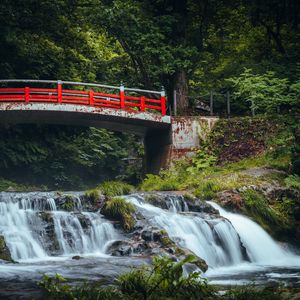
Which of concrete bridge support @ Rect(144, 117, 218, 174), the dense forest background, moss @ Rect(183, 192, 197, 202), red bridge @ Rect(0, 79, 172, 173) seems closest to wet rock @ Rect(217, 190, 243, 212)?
moss @ Rect(183, 192, 197, 202)

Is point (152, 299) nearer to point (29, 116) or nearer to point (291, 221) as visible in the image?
point (291, 221)

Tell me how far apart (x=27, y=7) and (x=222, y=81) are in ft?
30.5

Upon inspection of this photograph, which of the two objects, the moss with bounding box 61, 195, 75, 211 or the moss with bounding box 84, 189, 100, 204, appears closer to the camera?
the moss with bounding box 61, 195, 75, 211

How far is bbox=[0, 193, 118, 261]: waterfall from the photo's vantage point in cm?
1308

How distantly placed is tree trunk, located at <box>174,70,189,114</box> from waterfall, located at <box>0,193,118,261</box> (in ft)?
31.4

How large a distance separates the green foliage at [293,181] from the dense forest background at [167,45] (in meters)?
3.81

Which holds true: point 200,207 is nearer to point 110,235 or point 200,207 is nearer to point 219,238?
point 219,238

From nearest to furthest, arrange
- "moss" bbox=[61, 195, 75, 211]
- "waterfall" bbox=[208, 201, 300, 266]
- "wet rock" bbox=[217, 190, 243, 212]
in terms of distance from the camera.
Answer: "waterfall" bbox=[208, 201, 300, 266] < "moss" bbox=[61, 195, 75, 211] < "wet rock" bbox=[217, 190, 243, 212]

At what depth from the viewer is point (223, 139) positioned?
2216cm

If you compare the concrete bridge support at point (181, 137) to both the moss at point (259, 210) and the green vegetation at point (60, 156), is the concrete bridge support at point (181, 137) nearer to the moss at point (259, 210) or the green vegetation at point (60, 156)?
the moss at point (259, 210)

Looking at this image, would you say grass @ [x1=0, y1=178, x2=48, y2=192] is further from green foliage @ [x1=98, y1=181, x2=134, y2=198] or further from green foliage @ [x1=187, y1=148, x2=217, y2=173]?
green foliage @ [x1=98, y1=181, x2=134, y2=198]

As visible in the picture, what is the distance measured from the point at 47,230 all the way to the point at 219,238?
4.43 meters

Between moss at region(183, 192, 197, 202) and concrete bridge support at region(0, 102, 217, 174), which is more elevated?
concrete bridge support at region(0, 102, 217, 174)

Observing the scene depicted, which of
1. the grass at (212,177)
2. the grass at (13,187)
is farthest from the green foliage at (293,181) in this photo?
the grass at (13,187)
